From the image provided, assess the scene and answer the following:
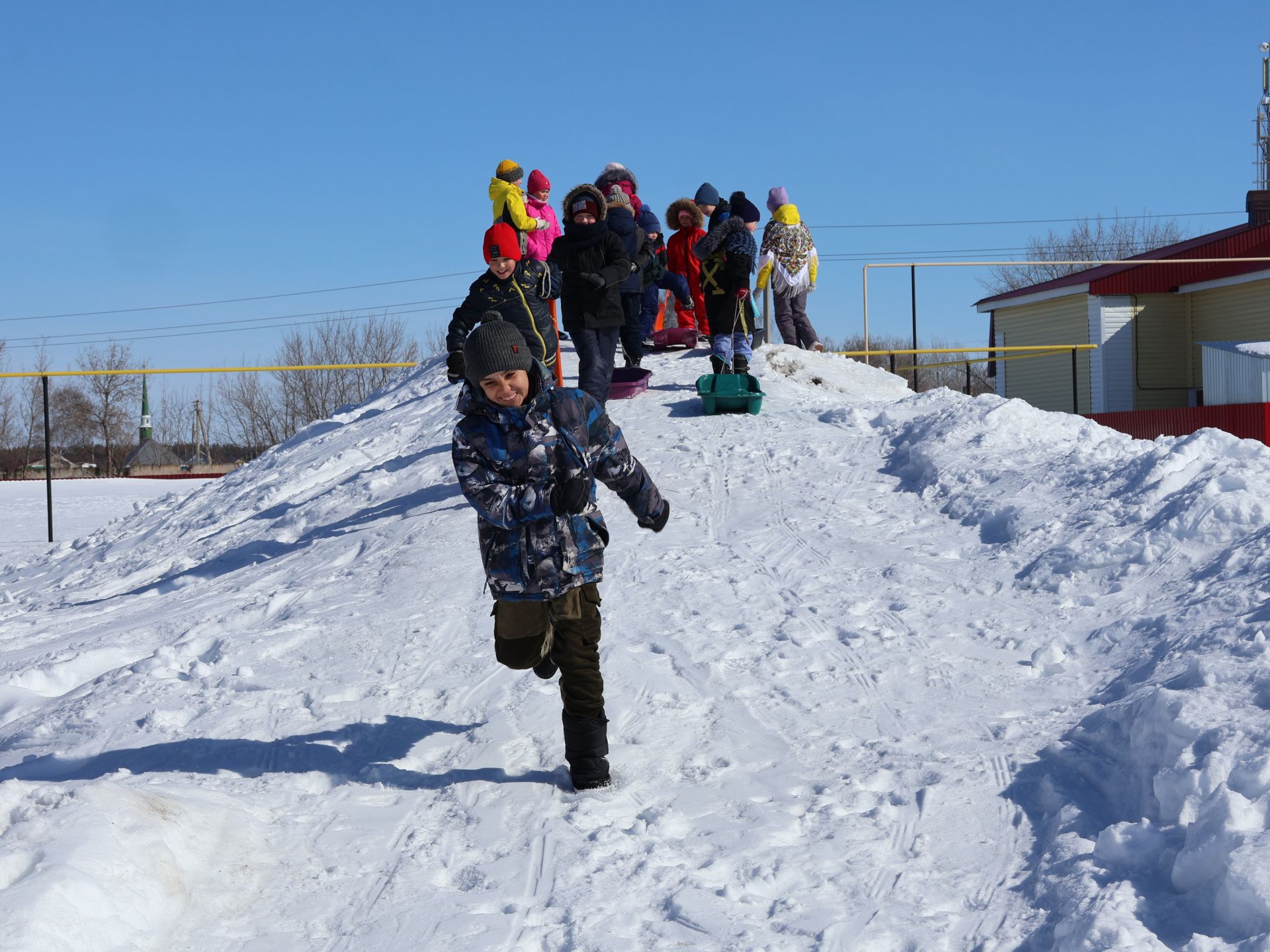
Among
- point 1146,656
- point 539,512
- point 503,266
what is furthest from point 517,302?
point 1146,656

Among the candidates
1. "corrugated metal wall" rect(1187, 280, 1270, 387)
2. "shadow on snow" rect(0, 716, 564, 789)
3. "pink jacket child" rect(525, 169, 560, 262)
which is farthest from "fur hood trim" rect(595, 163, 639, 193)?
"corrugated metal wall" rect(1187, 280, 1270, 387)

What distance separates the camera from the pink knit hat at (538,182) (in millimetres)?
11367

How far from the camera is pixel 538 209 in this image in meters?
11.6

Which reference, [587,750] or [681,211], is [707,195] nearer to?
[681,211]

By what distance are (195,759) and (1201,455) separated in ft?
17.7

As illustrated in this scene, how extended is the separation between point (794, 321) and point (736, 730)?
8.76 metres

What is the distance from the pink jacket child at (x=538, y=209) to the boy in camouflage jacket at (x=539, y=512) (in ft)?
25.3

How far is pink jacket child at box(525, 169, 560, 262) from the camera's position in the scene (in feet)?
37.3

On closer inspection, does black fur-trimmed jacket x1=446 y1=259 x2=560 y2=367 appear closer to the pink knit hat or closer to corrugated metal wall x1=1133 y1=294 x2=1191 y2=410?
the pink knit hat

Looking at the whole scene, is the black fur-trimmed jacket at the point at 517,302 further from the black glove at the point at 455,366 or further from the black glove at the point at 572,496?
the black glove at the point at 572,496

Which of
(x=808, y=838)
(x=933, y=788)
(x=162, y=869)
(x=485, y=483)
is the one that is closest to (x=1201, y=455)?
(x=933, y=788)

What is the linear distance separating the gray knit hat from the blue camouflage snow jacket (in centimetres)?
10

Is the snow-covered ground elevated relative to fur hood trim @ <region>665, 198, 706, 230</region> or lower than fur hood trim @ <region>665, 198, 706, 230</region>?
lower

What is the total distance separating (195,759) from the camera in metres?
4.23
